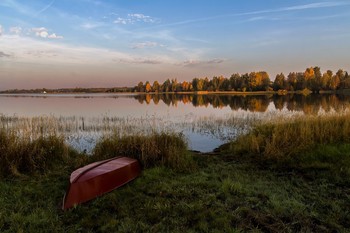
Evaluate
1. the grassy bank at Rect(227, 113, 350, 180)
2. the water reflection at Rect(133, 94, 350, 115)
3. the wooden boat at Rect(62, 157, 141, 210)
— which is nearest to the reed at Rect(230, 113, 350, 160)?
the grassy bank at Rect(227, 113, 350, 180)

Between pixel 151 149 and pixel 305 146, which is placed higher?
pixel 151 149

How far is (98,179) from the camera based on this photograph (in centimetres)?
593

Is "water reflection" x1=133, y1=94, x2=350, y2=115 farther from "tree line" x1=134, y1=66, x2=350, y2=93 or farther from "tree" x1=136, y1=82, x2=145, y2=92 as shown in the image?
"tree" x1=136, y1=82, x2=145, y2=92

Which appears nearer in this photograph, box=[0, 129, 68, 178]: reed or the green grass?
the green grass

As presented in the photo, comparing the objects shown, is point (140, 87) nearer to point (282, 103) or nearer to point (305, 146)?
point (282, 103)

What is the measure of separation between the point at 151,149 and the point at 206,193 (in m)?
2.92

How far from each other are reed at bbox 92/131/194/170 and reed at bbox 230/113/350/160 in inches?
98.0

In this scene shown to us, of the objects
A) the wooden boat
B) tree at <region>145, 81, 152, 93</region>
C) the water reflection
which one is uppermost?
tree at <region>145, 81, 152, 93</region>

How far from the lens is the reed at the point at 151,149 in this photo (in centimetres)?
779

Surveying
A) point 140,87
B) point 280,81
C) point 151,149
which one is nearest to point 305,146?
point 151,149

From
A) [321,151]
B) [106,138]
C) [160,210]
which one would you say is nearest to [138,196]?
[160,210]

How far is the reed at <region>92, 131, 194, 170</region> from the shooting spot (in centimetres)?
779

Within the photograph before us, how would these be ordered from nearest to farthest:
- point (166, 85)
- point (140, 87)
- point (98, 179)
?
point (98, 179), point (166, 85), point (140, 87)

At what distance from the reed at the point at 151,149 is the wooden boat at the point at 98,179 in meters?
0.82
